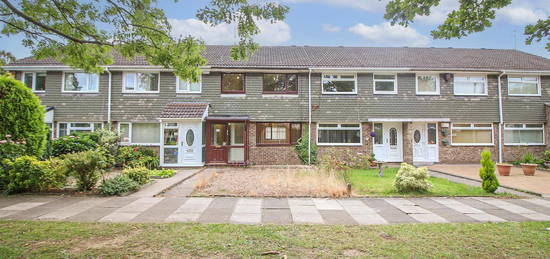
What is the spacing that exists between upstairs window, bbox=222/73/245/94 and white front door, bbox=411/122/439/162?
10.3 meters

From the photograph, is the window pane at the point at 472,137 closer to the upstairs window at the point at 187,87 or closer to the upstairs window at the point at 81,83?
the upstairs window at the point at 187,87

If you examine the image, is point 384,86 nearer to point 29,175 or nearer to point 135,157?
point 135,157

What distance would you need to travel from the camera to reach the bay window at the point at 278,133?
14.7 meters

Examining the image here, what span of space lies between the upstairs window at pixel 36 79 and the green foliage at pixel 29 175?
948cm

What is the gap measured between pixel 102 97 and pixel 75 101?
1.48 m

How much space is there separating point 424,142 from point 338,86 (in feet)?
19.6

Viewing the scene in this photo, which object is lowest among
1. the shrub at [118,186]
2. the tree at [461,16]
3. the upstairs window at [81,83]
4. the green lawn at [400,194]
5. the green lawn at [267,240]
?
the green lawn at [267,240]

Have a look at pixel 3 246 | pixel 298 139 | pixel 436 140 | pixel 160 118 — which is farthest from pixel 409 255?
pixel 436 140

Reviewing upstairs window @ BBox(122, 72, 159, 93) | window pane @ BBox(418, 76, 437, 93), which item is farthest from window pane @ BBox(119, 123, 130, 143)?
window pane @ BBox(418, 76, 437, 93)

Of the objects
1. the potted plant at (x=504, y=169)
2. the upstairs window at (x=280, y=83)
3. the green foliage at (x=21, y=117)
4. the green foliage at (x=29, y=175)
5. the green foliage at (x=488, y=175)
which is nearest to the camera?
the green foliage at (x=29, y=175)

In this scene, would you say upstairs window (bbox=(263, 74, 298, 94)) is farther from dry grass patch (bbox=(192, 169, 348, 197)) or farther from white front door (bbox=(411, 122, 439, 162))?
white front door (bbox=(411, 122, 439, 162))

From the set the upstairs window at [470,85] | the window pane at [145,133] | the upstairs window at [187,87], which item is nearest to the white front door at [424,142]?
the upstairs window at [470,85]

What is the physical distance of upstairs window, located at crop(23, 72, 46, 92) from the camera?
566 inches

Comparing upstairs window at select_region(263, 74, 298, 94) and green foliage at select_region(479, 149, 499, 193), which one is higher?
upstairs window at select_region(263, 74, 298, 94)
